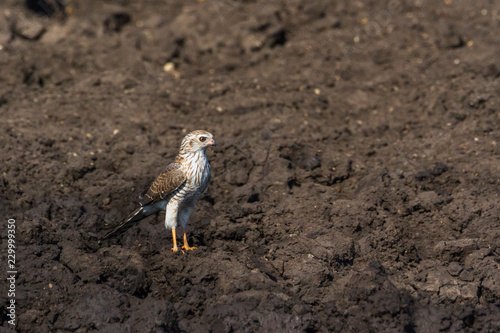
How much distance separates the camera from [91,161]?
8617mm

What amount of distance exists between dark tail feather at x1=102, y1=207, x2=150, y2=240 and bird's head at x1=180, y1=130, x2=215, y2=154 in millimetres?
942

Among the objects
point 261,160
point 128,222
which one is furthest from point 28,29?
point 128,222

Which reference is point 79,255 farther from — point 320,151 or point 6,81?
point 6,81

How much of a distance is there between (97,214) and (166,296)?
6.52ft

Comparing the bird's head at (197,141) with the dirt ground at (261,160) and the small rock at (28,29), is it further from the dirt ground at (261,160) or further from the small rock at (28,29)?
the small rock at (28,29)

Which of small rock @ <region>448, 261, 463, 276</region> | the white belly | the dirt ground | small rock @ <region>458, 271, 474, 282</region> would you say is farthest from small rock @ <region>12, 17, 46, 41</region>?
small rock @ <region>458, 271, 474, 282</region>

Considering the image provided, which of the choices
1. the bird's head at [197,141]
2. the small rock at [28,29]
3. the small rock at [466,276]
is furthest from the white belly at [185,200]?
the small rock at [28,29]

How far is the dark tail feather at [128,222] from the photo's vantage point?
6.89 meters

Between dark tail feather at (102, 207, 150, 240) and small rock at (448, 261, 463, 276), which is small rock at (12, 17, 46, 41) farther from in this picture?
small rock at (448, 261, 463, 276)

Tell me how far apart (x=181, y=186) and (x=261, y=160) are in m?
2.04

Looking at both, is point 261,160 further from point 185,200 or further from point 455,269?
point 455,269

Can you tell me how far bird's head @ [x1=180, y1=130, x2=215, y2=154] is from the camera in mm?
6781

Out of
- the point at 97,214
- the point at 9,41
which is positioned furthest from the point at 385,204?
the point at 9,41

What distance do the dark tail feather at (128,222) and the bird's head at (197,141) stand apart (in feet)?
3.09
